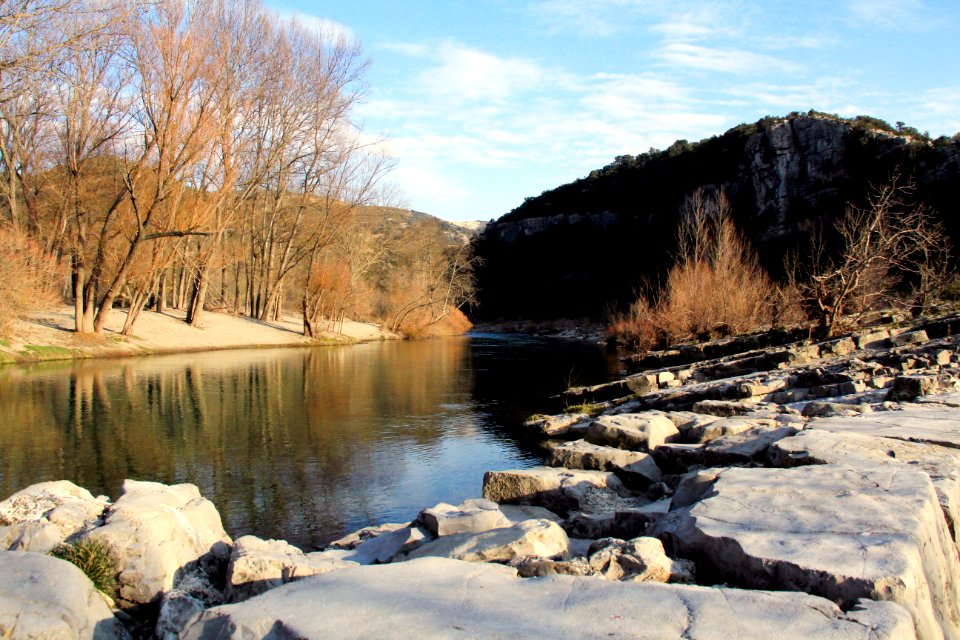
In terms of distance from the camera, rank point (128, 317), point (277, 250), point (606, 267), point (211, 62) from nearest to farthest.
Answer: point (211, 62), point (128, 317), point (277, 250), point (606, 267)

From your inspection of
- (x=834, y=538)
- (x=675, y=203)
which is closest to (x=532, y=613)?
(x=834, y=538)

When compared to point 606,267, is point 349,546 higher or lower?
lower

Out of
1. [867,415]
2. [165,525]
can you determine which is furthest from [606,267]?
[165,525]

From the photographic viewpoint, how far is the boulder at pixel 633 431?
31.4 ft

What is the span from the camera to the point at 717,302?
88.5 ft

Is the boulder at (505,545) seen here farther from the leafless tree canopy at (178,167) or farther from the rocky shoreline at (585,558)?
the leafless tree canopy at (178,167)

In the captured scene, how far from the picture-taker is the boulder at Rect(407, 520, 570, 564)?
465cm

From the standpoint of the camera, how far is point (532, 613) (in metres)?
3.47

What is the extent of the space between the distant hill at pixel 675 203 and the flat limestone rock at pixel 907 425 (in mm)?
31506

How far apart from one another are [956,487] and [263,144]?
34.0 m

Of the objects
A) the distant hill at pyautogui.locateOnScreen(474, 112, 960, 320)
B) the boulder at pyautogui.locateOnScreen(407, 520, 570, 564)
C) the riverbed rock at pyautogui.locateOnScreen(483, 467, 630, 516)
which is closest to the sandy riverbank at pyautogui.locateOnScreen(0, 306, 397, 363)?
the riverbed rock at pyautogui.locateOnScreen(483, 467, 630, 516)

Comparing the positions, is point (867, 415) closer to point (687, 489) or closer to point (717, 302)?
point (687, 489)

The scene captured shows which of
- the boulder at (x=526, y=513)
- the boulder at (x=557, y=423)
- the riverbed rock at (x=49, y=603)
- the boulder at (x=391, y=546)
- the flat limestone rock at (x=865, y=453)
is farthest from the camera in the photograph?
the boulder at (x=557, y=423)

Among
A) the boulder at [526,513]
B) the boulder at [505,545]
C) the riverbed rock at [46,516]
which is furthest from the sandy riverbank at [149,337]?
the boulder at [505,545]
